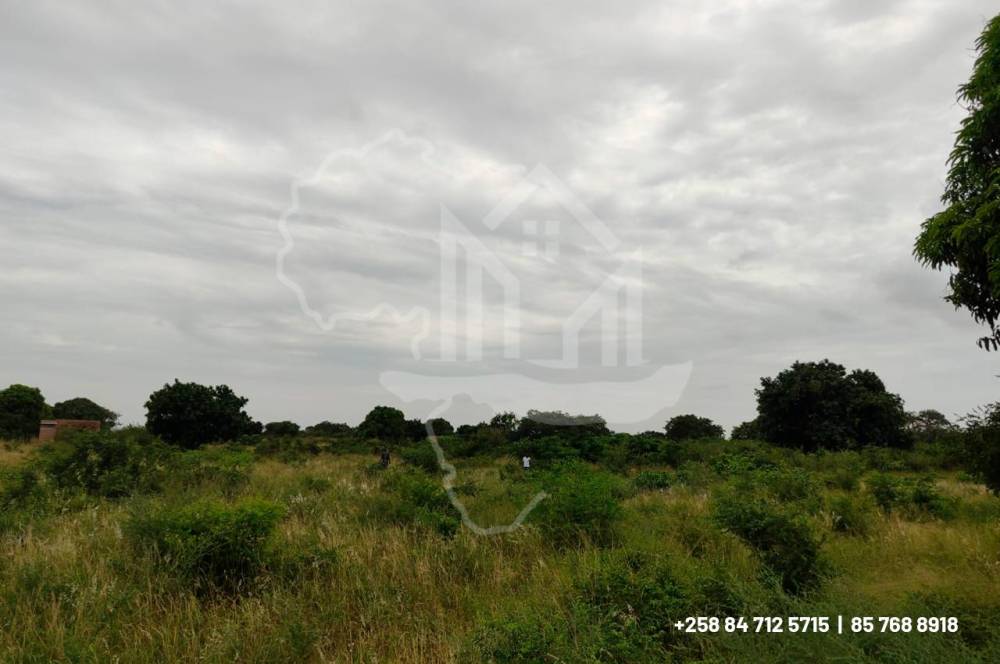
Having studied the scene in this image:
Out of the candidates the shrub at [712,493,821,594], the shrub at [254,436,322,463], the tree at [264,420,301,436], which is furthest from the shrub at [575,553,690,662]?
the tree at [264,420,301,436]

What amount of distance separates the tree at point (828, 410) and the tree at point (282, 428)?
38.1 metres

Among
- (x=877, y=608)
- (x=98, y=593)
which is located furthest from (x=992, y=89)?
(x=98, y=593)

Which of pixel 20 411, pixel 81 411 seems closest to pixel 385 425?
pixel 20 411

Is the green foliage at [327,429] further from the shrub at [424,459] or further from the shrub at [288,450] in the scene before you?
the shrub at [424,459]

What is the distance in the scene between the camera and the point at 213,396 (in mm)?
42594

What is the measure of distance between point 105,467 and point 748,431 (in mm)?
43304

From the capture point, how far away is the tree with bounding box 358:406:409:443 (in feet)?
119

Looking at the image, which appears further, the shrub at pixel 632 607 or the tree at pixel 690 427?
the tree at pixel 690 427

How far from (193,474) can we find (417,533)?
8.14 metres

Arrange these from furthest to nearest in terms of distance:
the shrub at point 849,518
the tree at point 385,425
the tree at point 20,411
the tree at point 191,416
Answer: the tree at point 20,411
the tree at point 191,416
the tree at point 385,425
the shrub at point 849,518

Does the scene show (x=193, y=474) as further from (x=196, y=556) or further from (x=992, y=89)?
(x=992, y=89)

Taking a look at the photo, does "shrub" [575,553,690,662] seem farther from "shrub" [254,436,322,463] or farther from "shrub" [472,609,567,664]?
"shrub" [254,436,322,463]

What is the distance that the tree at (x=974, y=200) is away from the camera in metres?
9.18

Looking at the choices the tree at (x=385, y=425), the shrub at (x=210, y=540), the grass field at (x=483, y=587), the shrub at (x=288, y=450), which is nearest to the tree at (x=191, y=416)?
the shrub at (x=288, y=450)
